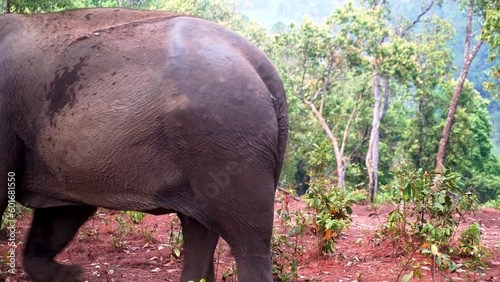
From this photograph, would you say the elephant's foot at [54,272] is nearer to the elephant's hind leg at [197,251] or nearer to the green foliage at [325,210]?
the elephant's hind leg at [197,251]

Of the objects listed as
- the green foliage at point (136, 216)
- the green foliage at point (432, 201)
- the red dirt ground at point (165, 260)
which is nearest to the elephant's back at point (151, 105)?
the red dirt ground at point (165, 260)

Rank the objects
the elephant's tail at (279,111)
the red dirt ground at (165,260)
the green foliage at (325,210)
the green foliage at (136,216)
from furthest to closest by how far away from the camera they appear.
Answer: the green foliage at (136,216) → the green foliage at (325,210) → the red dirt ground at (165,260) → the elephant's tail at (279,111)

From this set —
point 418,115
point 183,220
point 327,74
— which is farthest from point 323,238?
point 418,115

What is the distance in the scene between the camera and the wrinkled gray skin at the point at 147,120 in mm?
2965

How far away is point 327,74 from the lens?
22.3 meters

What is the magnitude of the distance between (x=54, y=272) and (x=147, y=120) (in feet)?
4.35

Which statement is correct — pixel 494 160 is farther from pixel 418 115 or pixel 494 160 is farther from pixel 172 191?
pixel 172 191

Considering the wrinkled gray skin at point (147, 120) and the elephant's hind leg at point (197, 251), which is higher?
the wrinkled gray skin at point (147, 120)

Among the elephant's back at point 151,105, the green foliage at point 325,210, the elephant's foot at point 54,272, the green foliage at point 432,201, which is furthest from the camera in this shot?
the green foliage at point 325,210

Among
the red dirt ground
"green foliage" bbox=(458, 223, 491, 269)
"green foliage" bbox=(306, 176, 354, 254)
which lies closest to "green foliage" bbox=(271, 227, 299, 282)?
the red dirt ground

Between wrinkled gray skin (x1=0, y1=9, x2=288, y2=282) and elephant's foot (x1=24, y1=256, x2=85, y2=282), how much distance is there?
1.54 ft

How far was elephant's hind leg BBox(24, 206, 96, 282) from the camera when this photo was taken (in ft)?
12.2

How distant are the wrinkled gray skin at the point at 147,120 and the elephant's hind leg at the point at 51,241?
396mm

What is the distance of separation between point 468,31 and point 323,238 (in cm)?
1523
